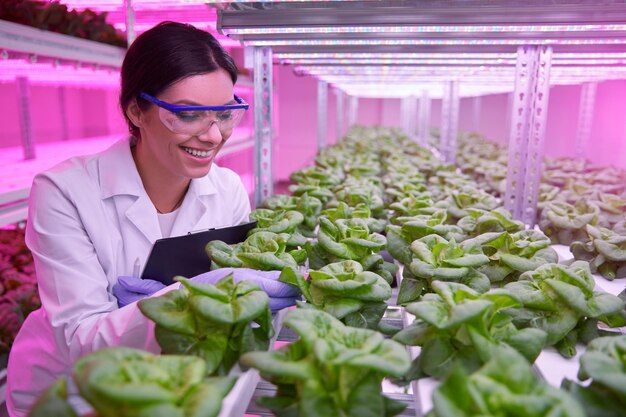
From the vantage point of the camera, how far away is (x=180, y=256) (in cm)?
154

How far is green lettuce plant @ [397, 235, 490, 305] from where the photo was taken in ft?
4.33

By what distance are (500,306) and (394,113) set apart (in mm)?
14611

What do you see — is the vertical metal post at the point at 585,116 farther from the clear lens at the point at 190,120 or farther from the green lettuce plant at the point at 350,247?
the clear lens at the point at 190,120

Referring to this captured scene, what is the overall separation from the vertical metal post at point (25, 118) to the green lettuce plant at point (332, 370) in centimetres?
381

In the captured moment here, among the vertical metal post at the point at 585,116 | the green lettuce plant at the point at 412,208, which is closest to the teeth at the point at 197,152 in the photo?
the green lettuce plant at the point at 412,208

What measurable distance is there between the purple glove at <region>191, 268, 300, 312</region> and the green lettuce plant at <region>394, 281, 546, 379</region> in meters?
0.34

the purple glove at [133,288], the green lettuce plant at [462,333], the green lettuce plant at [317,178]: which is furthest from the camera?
the green lettuce plant at [317,178]

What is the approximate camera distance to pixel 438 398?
77cm

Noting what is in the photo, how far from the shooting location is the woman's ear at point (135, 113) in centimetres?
168

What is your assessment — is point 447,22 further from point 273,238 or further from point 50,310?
point 50,310

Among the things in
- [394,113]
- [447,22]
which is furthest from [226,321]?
[394,113]

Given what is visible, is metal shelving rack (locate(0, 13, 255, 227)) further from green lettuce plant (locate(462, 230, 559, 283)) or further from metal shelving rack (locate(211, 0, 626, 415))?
green lettuce plant (locate(462, 230, 559, 283))

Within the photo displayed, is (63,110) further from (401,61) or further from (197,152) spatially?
(197,152)

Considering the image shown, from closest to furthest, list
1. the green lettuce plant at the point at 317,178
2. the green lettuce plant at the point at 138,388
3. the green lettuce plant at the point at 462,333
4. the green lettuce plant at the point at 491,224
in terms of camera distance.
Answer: the green lettuce plant at the point at 138,388 < the green lettuce plant at the point at 462,333 < the green lettuce plant at the point at 491,224 < the green lettuce plant at the point at 317,178
